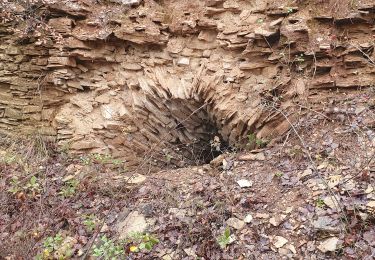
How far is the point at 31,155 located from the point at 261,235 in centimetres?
364

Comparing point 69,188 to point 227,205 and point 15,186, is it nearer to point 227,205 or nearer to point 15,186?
point 15,186

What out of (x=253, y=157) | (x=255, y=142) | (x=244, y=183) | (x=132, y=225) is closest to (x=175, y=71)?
(x=255, y=142)

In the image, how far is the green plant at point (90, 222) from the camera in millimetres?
3635

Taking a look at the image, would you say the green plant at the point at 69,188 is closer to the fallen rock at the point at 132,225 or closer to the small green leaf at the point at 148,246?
the fallen rock at the point at 132,225

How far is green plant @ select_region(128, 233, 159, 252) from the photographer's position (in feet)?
10.1

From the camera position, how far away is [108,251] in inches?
126

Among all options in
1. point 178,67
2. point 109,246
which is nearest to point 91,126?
point 178,67

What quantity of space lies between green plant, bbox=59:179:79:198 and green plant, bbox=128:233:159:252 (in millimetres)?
1234

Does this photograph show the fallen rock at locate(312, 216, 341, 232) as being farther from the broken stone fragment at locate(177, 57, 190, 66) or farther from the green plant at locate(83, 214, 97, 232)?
the broken stone fragment at locate(177, 57, 190, 66)

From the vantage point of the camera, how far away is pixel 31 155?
16.3ft

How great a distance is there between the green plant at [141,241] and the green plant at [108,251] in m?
0.13

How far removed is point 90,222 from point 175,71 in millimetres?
2421

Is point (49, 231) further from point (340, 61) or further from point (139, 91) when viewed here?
point (340, 61)

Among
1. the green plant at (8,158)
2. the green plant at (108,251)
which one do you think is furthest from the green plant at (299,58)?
the green plant at (8,158)
